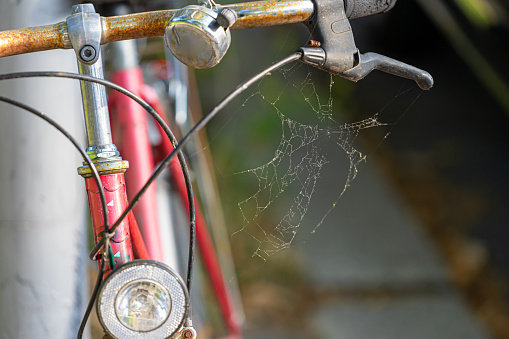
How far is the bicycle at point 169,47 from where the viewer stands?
690mm

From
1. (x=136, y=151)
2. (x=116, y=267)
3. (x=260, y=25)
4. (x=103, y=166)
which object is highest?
(x=136, y=151)

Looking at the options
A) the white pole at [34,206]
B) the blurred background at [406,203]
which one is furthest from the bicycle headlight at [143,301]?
the blurred background at [406,203]

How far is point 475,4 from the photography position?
92.0 inches

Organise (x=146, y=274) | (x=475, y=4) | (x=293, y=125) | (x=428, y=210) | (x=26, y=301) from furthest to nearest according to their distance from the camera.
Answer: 1. (x=428, y=210)
2. (x=475, y=4)
3. (x=26, y=301)
4. (x=293, y=125)
5. (x=146, y=274)

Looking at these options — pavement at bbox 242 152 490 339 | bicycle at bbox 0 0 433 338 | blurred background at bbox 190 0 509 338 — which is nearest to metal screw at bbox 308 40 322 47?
bicycle at bbox 0 0 433 338

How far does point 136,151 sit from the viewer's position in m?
1.48

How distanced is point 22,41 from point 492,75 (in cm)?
230

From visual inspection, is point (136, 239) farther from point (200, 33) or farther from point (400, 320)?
point (400, 320)

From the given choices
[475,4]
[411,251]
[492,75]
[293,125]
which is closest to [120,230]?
[293,125]

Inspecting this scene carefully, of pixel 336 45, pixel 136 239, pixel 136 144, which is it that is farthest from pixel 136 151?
pixel 336 45

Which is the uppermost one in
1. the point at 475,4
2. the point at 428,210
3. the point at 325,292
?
the point at 475,4

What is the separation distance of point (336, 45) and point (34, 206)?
0.85 metres

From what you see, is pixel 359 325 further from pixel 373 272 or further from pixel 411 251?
pixel 411 251

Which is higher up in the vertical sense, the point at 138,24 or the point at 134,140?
the point at 134,140
